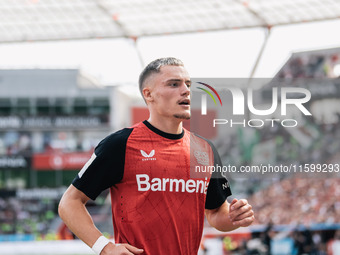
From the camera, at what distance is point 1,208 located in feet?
82.4

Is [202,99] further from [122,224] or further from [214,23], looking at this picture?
[214,23]

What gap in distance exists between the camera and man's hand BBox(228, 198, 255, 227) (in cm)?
216

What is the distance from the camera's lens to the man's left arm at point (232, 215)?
217 cm

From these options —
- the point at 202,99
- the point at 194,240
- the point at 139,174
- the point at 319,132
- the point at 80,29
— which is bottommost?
the point at 194,240

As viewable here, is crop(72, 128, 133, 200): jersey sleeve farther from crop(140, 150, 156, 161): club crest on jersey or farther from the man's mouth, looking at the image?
the man's mouth

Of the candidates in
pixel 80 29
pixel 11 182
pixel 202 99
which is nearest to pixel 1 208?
pixel 11 182

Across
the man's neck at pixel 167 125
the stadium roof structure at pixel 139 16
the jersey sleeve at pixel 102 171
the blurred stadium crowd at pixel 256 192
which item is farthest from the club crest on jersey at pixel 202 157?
the stadium roof structure at pixel 139 16

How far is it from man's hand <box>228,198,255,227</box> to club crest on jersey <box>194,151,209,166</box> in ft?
0.84

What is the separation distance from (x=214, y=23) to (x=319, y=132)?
267 inches

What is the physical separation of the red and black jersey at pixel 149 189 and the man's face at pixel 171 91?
18 centimetres

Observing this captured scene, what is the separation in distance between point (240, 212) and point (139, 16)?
737 inches

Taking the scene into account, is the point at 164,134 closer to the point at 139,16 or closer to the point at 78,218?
the point at 78,218

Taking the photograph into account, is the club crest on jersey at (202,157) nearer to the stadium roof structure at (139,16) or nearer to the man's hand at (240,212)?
the man's hand at (240,212)

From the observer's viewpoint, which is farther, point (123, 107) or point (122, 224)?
point (123, 107)
